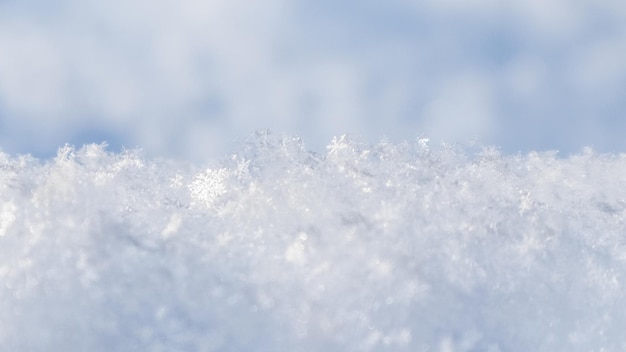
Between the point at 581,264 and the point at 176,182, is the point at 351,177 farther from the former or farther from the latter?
the point at 581,264

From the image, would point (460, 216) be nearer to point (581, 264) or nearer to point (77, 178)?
point (581, 264)

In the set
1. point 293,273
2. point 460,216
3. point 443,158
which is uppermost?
point 443,158

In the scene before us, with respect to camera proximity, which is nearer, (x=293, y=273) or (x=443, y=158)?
(x=293, y=273)

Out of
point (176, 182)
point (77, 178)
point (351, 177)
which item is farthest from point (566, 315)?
point (77, 178)

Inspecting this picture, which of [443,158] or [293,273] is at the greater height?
[443,158]

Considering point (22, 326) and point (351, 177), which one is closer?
point (22, 326)

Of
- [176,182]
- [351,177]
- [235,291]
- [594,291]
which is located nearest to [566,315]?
[594,291]
